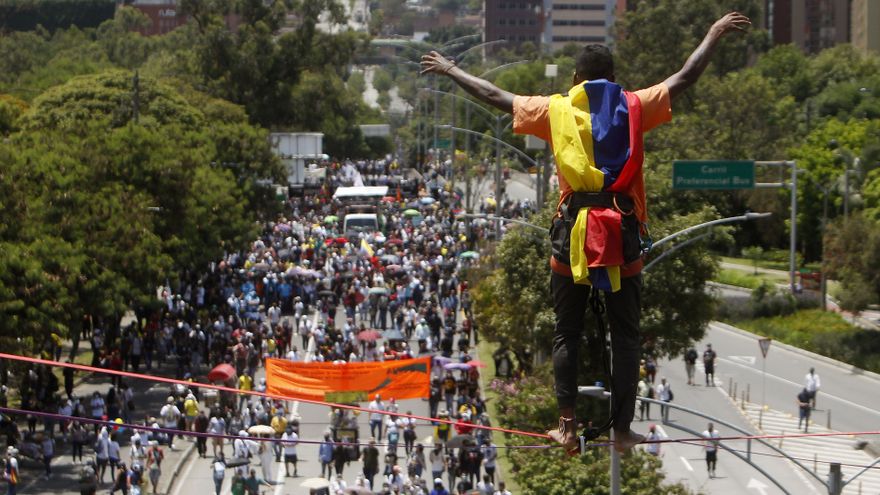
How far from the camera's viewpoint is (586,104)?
889 cm

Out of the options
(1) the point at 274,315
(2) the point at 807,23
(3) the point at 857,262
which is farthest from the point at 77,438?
(2) the point at 807,23

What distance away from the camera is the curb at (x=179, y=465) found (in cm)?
3475

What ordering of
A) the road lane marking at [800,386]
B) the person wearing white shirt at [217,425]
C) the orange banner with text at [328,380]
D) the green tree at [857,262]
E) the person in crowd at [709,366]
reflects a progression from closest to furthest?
1. the person wearing white shirt at [217,425]
2. the orange banner with text at [328,380]
3. the road lane marking at [800,386]
4. the person in crowd at [709,366]
5. the green tree at [857,262]

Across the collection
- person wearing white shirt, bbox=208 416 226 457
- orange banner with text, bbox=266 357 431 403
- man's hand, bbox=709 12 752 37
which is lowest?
person wearing white shirt, bbox=208 416 226 457

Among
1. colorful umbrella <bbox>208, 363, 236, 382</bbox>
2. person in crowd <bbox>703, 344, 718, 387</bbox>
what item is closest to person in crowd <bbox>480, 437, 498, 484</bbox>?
colorful umbrella <bbox>208, 363, 236, 382</bbox>

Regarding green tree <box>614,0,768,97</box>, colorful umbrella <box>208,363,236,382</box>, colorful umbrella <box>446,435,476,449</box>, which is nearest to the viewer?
colorful umbrella <box>446,435,476,449</box>

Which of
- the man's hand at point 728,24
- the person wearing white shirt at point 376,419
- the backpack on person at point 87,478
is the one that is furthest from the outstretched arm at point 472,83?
the person wearing white shirt at point 376,419

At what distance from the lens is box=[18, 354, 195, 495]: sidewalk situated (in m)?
33.4

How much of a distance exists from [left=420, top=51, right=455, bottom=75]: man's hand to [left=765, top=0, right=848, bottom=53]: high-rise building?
151042 millimetres

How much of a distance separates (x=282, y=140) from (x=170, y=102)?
13.2 meters

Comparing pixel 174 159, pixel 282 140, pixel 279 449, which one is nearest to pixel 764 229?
pixel 282 140

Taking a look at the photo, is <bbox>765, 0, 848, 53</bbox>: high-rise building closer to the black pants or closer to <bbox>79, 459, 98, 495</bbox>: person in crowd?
<bbox>79, 459, 98, 495</bbox>: person in crowd

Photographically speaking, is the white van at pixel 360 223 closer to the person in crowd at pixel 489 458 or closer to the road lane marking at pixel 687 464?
the road lane marking at pixel 687 464

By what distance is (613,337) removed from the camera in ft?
30.4
